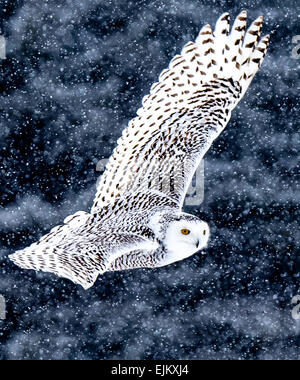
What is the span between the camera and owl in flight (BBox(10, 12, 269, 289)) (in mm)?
5348

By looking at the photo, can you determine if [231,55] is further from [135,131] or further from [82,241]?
[82,241]

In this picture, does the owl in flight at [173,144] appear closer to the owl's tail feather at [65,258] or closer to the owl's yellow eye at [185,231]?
the owl's yellow eye at [185,231]

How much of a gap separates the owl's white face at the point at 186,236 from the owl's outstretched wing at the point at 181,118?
299 mm

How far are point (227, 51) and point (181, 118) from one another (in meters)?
0.58

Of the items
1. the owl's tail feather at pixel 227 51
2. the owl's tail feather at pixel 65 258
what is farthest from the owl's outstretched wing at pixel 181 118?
the owl's tail feather at pixel 65 258

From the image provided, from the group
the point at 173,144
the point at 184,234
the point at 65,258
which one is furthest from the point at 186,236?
the point at 65,258

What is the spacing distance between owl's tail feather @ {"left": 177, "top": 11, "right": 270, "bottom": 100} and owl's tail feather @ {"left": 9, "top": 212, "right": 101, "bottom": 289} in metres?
1.51

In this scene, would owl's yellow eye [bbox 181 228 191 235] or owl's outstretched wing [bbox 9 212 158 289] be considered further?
owl's yellow eye [bbox 181 228 191 235]

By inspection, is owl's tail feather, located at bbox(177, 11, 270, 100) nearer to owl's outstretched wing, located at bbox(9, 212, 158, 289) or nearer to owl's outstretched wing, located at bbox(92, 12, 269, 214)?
owl's outstretched wing, located at bbox(92, 12, 269, 214)

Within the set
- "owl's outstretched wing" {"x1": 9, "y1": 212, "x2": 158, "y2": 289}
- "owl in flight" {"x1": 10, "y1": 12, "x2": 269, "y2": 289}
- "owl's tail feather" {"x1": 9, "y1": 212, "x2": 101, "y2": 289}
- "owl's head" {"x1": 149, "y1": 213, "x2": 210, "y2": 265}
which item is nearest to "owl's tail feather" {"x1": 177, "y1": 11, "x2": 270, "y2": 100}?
"owl in flight" {"x1": 10, "y1": 12, "x2": 269, "y2": 289}

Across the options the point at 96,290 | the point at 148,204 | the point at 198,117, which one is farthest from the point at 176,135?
the point at 96,290

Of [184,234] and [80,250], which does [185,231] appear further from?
[80,250]

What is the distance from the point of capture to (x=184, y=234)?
17.4 ft

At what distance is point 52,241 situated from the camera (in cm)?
506
